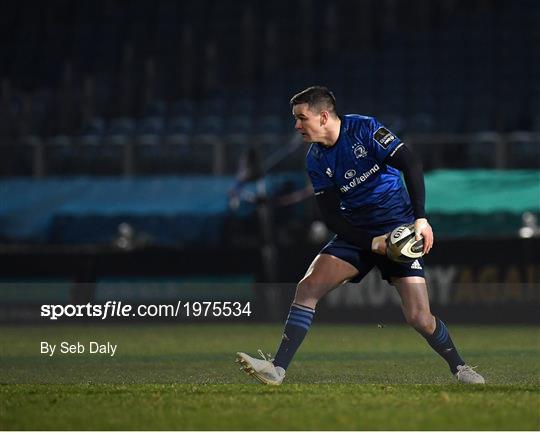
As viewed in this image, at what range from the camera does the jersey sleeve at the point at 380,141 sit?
7660 millimetres

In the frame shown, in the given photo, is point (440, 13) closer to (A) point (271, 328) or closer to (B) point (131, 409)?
(A) point (271, 328)

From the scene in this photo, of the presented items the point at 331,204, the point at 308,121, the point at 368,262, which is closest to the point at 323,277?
the point at 368,262

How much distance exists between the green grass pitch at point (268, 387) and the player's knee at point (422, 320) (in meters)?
0.36

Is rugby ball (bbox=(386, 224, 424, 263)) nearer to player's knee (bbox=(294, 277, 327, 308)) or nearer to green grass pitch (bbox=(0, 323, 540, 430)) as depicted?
player's knee (bbox=(294, 277, 327, 308))

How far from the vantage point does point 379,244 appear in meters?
7.75

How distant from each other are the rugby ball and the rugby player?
0.26 ft

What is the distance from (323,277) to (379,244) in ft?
1.33

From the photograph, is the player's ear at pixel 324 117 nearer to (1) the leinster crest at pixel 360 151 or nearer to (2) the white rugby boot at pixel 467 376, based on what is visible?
(1) the leinster crest at pixel 360 151

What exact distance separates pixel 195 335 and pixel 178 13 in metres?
13.2

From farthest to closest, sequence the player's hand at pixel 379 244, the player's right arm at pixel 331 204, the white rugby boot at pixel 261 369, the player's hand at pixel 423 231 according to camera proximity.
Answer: the player's right arm at pixel 331 204 < the player's hand at pixel 379 244 < the white rugby boot at pixel 261 369 < the player's hand at pixel 423 231

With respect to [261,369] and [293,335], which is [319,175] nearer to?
[293,335]

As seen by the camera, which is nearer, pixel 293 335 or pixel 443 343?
pixel 293 335

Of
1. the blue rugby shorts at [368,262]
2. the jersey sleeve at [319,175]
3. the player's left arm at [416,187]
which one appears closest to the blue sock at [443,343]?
the blue rugby shorts at [368,262]

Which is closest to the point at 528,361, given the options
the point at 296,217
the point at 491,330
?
the point at 491,330
